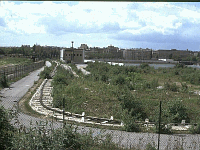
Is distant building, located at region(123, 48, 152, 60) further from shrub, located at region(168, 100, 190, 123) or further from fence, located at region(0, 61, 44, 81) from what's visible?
shrub, located at region(168, 100, 190, 123)

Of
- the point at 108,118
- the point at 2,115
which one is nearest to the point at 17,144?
the point at 2,115

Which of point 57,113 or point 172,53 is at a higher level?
point 172,53

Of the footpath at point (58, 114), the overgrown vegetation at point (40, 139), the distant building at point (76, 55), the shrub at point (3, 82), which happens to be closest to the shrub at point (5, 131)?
the overgrown vegetation at point (40, 139)

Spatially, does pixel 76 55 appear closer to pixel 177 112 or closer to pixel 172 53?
pixel 177 112

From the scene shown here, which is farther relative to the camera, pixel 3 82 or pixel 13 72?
pixel 13 72

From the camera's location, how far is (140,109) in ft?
46.0

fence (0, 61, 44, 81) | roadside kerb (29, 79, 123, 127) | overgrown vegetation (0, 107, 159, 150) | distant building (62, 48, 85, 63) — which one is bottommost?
roadside kerb (29, 79, 123, 127)

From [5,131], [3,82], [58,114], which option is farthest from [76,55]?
[5,131]

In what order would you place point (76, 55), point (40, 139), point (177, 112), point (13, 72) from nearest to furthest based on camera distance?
point (40, 139), point (177, 112), point (13, 72), point (76, 55)

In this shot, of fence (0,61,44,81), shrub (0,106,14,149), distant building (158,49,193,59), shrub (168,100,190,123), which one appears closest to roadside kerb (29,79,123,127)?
shrub (168,100,190,123)

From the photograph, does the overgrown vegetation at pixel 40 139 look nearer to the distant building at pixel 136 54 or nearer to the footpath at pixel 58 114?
the footpath at pixel 58 114

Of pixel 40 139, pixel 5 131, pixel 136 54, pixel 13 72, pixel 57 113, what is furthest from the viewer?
pixel 136 54

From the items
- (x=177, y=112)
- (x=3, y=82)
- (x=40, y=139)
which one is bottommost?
(x=177, y=112)

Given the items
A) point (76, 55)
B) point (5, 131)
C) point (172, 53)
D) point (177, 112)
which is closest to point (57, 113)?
point (177, 112)
